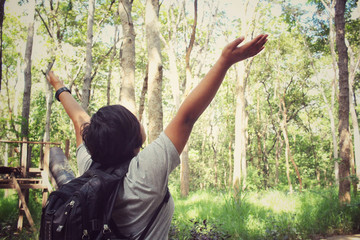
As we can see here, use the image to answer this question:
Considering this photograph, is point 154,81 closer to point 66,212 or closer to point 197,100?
point 197,100

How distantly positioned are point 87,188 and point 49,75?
112 cm

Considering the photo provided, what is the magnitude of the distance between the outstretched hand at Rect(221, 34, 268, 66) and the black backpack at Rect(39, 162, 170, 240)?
608mm

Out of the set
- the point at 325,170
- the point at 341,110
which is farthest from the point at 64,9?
the point at 325,170

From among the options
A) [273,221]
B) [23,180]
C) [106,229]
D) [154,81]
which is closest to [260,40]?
[106,229]

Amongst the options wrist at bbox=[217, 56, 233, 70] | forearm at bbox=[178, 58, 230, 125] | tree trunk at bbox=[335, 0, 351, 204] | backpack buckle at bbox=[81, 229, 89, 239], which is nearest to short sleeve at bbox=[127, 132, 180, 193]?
forearm at bbox=[178, 58, 230, 125]

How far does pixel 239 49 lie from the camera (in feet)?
3.58

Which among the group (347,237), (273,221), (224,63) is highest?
(224,63)

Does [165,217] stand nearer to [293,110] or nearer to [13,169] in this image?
[13,169]

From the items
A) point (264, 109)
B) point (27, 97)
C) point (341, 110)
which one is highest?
point (264, 109)

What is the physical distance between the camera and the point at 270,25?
56.9 ft

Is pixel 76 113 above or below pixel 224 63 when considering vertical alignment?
below

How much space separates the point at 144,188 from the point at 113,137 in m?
0.24

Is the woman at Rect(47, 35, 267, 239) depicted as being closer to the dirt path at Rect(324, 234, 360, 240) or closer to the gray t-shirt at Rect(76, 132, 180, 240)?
the gray t-shirt at Rect(76, 132, 180, 240)

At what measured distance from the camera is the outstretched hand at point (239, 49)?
108 cm
